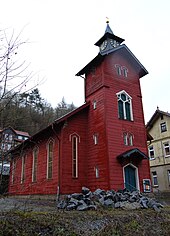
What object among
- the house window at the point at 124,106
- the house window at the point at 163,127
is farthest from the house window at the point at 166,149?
the house window at the point at 124,106

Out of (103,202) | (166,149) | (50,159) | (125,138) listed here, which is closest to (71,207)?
(103,202)

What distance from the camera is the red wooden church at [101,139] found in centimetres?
1647

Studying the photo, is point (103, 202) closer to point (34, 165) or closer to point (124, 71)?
point (34, 165)

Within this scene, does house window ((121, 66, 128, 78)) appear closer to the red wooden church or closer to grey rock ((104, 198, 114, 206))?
the red wooden church

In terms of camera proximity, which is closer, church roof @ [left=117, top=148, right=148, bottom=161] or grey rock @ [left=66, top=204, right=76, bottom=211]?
grey rock @ [left=66, top=204, right=76, bottom=211]

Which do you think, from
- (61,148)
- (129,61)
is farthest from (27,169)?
(129,61)

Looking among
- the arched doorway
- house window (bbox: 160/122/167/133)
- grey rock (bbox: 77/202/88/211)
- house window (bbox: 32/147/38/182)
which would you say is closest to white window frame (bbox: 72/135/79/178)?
the arched doorway

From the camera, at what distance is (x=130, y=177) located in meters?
16.9

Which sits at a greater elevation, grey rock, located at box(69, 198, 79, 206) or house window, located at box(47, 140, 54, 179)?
house window, located at box(47, 140, 54, 179)

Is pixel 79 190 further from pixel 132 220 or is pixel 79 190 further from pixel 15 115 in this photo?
pixel 15 115

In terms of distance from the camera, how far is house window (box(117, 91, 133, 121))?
61.2ft

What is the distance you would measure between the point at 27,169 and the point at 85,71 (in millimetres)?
11110

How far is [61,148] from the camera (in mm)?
17000

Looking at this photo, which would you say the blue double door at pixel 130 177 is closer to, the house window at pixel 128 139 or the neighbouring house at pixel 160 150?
the house window at pixel 128 139
